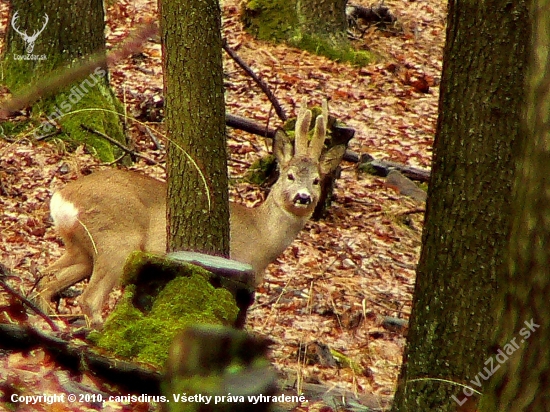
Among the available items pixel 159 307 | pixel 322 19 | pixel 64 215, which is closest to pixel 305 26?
pixel 322 19

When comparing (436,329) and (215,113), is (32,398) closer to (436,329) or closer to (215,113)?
(436,329)

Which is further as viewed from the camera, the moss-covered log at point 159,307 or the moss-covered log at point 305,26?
the moss-covered log at point 305,26

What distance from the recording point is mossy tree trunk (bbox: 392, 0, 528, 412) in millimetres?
4758

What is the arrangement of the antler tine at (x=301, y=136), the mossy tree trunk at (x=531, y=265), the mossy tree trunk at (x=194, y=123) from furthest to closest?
the antler tine at (x=301, y=136), the mossy tree trunk at (x=194, y=123), the mossy tree trunk at (x=531, y=265)

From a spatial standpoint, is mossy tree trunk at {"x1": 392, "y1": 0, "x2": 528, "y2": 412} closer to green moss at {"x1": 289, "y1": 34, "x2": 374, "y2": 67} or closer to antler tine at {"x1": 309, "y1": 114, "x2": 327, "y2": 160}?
antler tine at {"x1": 309, "y1": 114, "x2": 327, "y2": 160}

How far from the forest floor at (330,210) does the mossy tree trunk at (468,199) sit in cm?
65

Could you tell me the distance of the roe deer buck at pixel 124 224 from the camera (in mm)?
7336

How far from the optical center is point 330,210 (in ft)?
32.8

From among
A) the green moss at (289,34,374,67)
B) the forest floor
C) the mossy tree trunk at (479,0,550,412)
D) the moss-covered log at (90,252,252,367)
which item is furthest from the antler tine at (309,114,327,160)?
the green moss at (289,34,374,67)

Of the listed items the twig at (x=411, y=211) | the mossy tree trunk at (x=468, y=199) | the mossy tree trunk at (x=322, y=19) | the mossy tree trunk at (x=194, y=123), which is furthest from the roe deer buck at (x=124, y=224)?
the mossy tree trunk at (x=322, y=19)

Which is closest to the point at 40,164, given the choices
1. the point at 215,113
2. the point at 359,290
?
the point at 359,290

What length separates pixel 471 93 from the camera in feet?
15.9

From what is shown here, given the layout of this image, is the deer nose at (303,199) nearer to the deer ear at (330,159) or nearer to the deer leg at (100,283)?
the deer ear at (330,159)

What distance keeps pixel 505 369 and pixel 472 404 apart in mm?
1191
